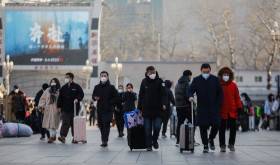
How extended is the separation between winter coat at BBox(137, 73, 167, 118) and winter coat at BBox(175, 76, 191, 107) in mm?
1358

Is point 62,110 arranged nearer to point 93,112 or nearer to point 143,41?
point 93,112

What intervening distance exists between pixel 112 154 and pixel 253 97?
47921 mm

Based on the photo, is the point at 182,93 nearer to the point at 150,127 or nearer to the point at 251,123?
the point at 150,127

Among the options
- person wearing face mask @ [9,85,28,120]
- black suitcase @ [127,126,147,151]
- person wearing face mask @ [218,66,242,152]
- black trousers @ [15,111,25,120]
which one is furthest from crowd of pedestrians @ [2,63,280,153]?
black trousers @ [15,111,25,120]

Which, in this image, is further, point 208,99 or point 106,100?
point 106,100

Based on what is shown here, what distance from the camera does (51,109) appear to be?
14.7 meters

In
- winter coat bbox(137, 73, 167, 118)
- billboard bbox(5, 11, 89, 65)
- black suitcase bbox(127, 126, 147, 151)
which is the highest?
billboard bbox(5, 11, 89, 65)

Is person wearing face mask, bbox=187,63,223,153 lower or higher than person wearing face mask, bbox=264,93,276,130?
higher

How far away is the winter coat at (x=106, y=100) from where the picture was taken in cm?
1312

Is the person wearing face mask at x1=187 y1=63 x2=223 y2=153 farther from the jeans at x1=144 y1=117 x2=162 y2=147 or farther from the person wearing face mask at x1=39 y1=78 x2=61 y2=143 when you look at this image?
the person wearing face mask at x1=39 y1=78 x2=61 y2=143

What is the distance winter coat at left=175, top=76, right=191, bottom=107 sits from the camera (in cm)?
1297

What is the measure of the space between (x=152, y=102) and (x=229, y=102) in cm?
154

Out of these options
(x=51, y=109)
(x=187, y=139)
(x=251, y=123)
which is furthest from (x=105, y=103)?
(x=251, y=123)

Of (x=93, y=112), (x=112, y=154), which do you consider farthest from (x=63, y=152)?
(x=93, y=112)
